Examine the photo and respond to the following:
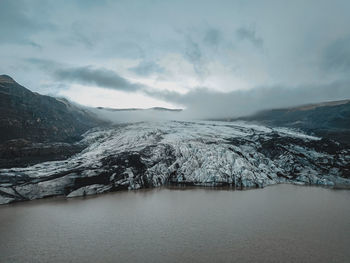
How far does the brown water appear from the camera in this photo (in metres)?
11.5

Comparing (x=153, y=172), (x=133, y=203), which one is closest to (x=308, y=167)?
(x=153, y=172)

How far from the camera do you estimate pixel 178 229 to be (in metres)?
14.6

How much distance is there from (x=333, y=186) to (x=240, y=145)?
1229cm

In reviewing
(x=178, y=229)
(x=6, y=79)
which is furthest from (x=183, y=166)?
(x=6, y=79)

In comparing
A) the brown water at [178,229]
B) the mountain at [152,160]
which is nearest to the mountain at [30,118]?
the mountain at [152,160]

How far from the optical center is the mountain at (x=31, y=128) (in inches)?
1297

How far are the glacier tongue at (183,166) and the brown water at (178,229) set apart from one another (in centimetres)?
261

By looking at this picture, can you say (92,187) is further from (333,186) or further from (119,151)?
(333,186)

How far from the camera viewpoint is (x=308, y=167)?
32.8m

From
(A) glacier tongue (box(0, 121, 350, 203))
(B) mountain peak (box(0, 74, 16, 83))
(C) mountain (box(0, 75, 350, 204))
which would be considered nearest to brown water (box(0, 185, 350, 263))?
(A) glacier tongue (box(0, 121, 350, 203))

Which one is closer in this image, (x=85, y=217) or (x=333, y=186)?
(x=85, y=217)

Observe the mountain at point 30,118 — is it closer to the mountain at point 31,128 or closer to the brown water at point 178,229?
the mountain at point 31,128

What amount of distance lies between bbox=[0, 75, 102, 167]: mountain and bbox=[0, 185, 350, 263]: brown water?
46.4 feet

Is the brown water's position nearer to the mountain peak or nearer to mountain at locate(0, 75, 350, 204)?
mountain at locate(0, 75, 350, 204)
